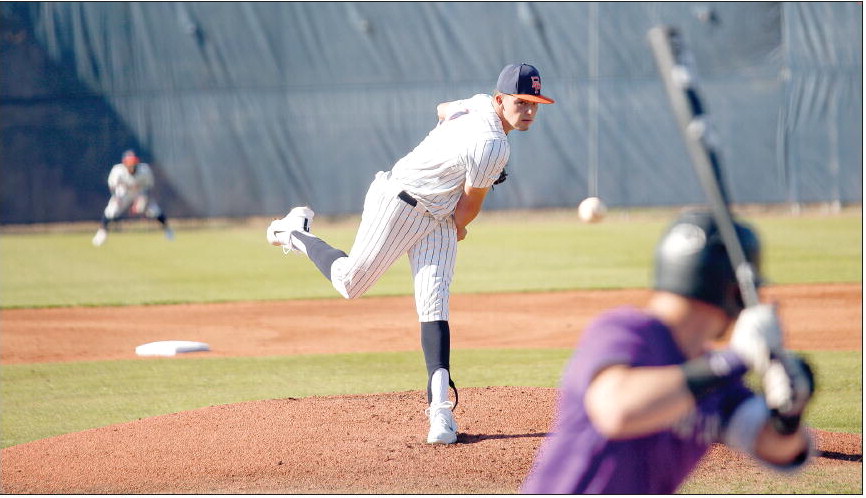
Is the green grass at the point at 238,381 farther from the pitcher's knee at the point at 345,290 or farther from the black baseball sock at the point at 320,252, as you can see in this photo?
the pitcher's knee at the point at 345,290

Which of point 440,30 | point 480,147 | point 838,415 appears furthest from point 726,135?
point 480,147

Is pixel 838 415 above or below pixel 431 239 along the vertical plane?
below

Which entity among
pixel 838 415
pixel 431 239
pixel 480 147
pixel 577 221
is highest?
pixel 480 147

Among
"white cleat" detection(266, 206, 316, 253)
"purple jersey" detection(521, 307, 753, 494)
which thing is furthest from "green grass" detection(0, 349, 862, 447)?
"purple jersey" detection(521, 307, 753, 494)

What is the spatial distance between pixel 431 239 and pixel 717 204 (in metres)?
2.97

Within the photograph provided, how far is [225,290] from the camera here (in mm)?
12930

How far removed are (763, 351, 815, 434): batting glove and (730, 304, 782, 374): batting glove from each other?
0.02 m

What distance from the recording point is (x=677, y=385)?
2.04 m

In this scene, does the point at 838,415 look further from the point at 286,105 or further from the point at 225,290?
the point at 286,105

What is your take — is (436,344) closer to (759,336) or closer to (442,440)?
(442,440)

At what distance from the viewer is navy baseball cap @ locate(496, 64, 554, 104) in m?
4.84

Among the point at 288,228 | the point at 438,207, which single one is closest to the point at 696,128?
the point at 438,207

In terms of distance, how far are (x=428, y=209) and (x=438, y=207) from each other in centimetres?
5

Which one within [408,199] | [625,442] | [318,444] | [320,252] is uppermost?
[408,199]
